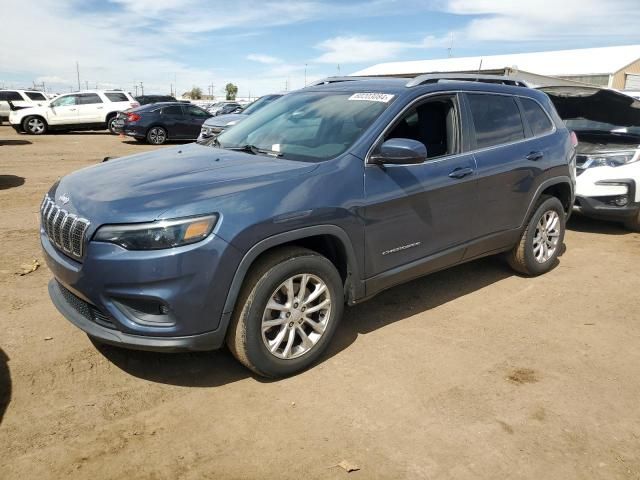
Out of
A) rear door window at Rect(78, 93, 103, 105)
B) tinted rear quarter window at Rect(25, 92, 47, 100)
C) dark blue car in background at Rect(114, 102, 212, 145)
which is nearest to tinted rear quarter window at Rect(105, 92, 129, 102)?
rear door window at Rect(78, 93, 103, 105)

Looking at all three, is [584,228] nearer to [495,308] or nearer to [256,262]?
[495,308]

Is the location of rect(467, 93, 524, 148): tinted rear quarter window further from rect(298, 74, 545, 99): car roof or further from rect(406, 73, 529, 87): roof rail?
rect(406, 73, 529, 87): roof rail

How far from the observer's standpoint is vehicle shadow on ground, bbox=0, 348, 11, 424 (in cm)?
287

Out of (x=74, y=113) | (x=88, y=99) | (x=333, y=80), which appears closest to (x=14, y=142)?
(x=74, y=113)

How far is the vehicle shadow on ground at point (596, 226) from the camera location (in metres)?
7.13

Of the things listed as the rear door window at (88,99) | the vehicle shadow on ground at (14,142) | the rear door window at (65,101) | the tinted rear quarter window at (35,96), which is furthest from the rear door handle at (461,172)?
the tinted rear quarter window at (35,96)

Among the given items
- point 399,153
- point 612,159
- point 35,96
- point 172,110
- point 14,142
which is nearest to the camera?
point 399,153

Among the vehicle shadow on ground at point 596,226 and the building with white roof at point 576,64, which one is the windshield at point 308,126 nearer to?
the vehicle shadow on ground at point 596,226

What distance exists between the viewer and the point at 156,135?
17.6 meters

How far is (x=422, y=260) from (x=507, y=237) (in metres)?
1.21

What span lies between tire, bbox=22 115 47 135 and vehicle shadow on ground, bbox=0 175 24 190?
12002 mm

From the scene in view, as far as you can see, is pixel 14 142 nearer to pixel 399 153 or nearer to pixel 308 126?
pixel 308 126

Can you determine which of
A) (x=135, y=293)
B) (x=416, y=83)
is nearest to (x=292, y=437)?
(x=135, y=293)

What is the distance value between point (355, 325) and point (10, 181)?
8.14 m
